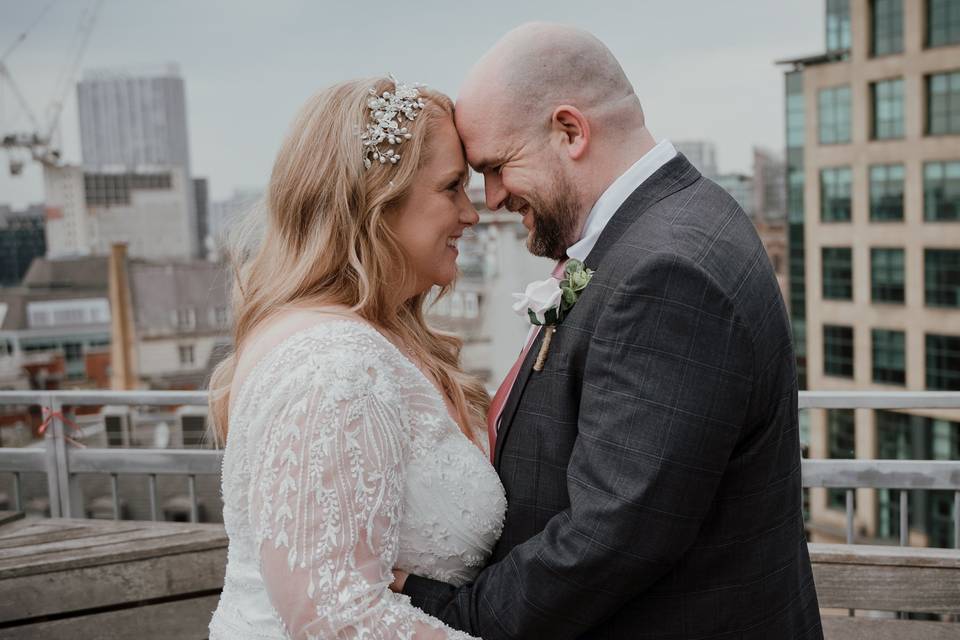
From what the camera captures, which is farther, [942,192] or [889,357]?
[889,357]

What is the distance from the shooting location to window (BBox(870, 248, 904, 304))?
123ft

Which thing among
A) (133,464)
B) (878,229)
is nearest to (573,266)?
(133,464)

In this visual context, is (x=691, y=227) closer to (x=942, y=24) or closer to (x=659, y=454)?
(x=659, y=454)

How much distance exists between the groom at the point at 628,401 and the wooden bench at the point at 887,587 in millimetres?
872

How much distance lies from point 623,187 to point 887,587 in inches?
66.8

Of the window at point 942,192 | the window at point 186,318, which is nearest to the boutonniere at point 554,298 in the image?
the window at point 942,192

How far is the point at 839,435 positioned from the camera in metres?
37.3

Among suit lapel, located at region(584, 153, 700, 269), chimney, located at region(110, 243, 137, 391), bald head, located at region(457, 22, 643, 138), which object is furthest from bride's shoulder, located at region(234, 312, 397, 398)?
chimney, located at region(110, 243, 137, 391)

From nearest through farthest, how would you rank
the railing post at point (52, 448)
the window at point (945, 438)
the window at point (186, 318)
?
the railing post at point (52, 448) < the window at point (945, 438) < the window at point (186, 318)

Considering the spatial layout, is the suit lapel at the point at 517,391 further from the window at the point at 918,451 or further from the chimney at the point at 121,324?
the chimney at the point at 121,324

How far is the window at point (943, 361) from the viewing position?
34.9 metres

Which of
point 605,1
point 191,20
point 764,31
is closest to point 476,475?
point 605,1

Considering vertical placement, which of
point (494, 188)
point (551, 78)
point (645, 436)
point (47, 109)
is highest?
point (47, 109)

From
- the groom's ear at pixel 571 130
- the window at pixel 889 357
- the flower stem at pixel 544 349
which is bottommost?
the window at pixel 889 357
